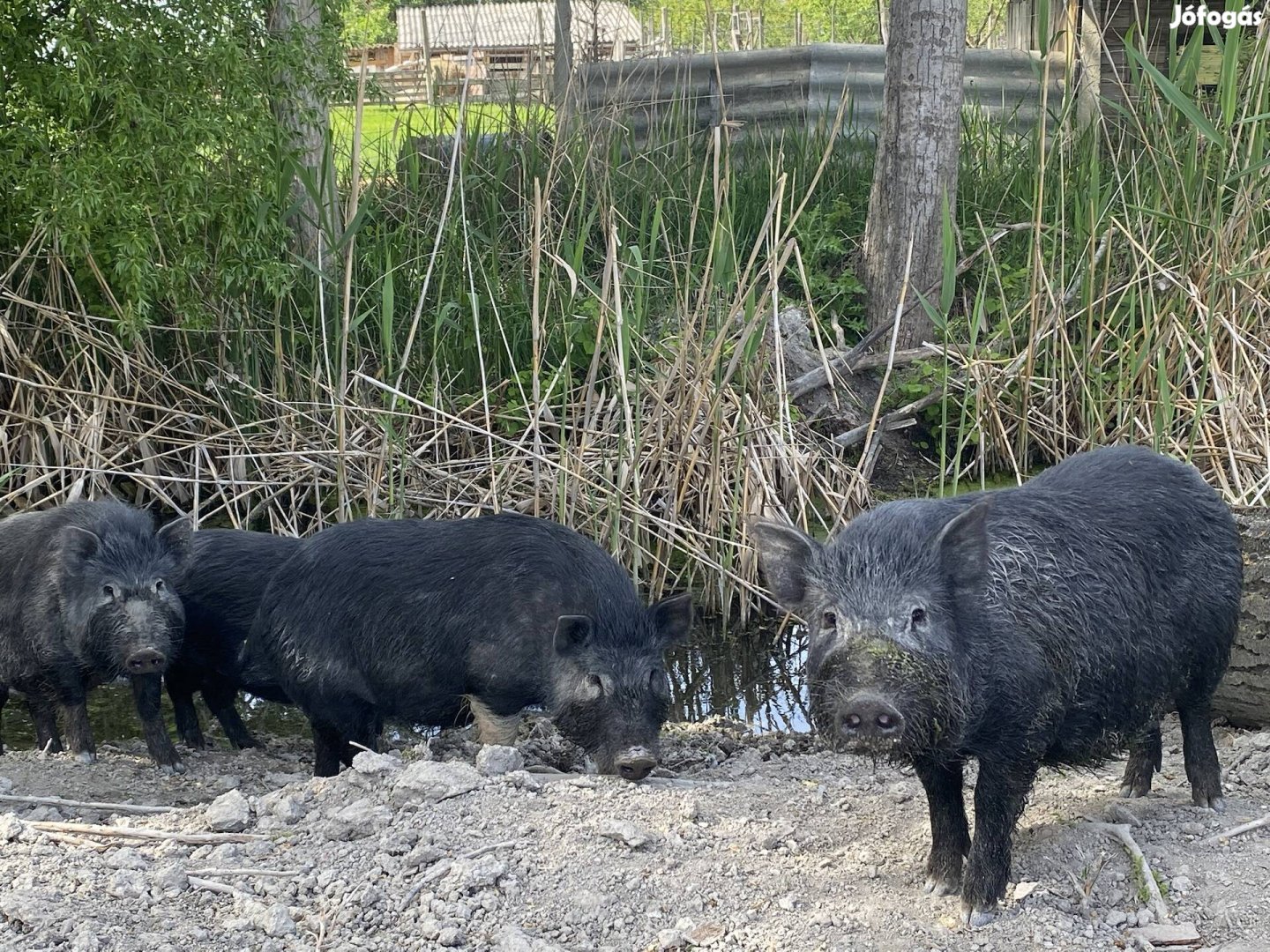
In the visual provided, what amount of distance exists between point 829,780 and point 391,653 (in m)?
1.64

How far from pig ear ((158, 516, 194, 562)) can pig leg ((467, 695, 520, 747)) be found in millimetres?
1281

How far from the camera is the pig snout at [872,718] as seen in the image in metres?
3.07

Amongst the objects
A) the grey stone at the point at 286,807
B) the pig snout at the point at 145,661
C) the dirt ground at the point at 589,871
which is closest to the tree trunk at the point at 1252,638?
the dirt ground at the point at 589,871

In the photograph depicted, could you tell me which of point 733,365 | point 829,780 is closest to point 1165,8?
point 733,365

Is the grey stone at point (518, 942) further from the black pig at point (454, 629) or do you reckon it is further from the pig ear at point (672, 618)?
the pig ear at point (672, 618)

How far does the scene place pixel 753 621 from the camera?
6871mm

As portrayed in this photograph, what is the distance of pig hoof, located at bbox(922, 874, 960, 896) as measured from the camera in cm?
355

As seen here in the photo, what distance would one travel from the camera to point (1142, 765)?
4.30 metres

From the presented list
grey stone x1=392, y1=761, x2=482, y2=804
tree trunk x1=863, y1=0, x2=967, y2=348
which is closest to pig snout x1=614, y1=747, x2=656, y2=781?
grey stone x1=392, y1=761, x2=482, y2=804

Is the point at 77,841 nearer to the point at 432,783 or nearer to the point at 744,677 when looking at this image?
the point at 432,783

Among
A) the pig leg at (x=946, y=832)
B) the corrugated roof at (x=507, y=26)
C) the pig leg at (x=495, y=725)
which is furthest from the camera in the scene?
the corrugated roof at (x=507, y=26)

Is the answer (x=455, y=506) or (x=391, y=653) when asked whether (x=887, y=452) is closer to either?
(x=455, y=506)

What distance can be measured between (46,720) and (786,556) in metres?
3.51

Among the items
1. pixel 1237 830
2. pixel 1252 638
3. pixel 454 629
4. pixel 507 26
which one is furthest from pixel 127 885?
pixel 507 26
